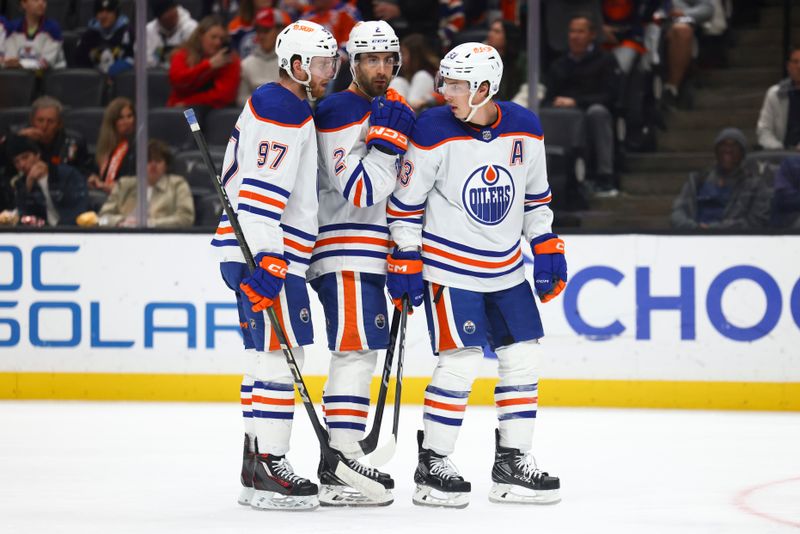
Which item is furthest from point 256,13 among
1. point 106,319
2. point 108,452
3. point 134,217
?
point 108,452

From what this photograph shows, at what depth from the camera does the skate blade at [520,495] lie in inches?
155

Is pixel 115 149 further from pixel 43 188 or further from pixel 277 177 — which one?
pixel 277 177

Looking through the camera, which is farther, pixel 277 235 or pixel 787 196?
pixel 787 196

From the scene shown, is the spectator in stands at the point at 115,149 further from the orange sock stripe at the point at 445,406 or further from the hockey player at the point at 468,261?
the orange sock stripe at the point at 445,406

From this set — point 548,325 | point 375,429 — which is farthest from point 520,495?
point 548,325

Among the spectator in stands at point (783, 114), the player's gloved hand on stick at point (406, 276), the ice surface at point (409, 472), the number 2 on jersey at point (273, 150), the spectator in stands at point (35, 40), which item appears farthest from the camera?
the spectator in stands at point (35, 40)

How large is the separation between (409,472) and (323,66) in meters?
1.38

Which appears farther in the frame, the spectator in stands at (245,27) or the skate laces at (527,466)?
the spectator in stands at (245,27)

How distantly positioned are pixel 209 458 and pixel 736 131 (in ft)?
9.65

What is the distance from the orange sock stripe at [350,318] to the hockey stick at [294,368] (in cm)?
16

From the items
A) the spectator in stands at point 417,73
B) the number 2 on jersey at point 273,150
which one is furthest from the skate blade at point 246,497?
the spectator in stands at point 417,73

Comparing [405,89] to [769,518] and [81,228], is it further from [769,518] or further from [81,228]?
[769,518]

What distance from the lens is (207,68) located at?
7.02 metres

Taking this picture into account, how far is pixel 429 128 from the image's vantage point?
395cm
